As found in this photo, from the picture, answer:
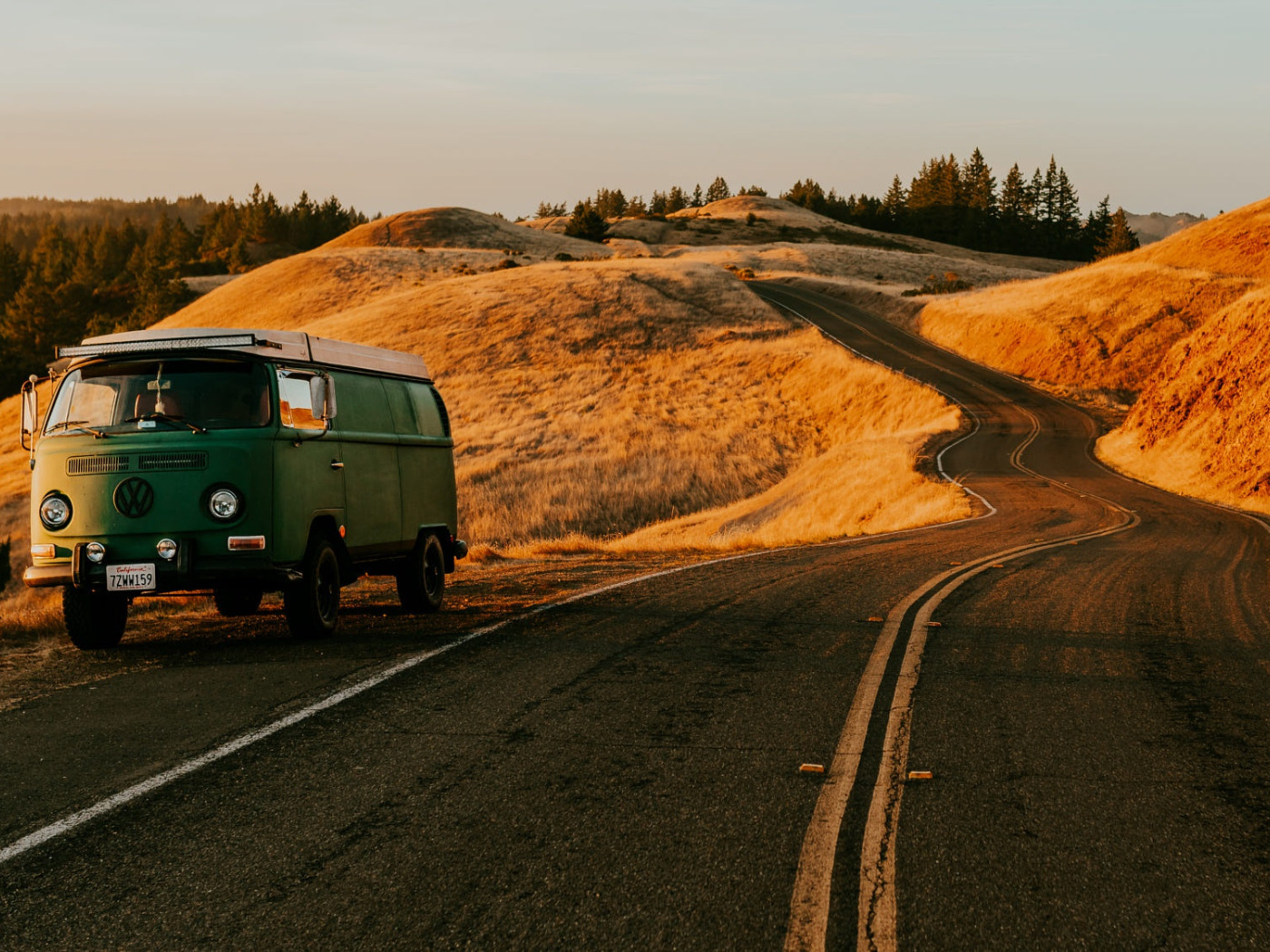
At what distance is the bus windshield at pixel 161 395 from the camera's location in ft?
30.4

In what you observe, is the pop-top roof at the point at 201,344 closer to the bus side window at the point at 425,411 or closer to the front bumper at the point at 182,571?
the front bumper at the point at 182,571


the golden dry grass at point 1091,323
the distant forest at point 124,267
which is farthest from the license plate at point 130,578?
the distant forest at point 124,267

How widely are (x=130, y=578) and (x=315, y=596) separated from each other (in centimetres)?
148

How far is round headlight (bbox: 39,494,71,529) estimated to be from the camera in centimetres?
901

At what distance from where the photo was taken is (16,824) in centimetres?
508

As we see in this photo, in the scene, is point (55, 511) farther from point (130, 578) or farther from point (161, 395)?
point (161, 395)

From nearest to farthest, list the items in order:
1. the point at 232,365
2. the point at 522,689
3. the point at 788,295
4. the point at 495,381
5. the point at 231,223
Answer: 1. the point at 522,689
2. the point at 232,365
3. the point at 495,381
4. the point at 788,295
5. the point at 231,223

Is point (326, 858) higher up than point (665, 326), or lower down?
lower down

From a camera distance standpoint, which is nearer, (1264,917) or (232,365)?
(1264,917)

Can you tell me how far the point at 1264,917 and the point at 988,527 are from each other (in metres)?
18.5

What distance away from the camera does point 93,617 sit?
9.34 metres

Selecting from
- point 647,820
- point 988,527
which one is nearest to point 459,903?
point 647,820


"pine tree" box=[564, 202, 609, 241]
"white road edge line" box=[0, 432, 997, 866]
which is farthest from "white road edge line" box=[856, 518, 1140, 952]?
"pine tree" box=[564, 202, 609, 241]

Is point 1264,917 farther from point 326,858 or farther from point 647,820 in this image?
point 326,858
